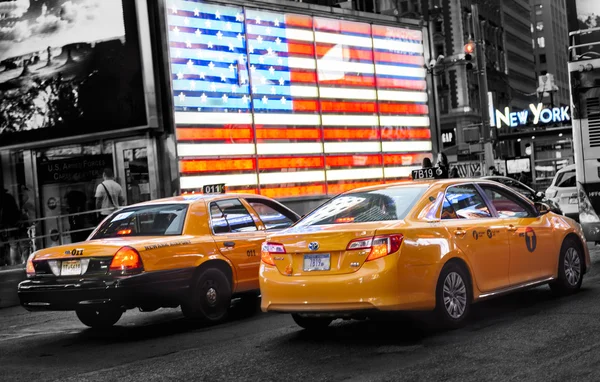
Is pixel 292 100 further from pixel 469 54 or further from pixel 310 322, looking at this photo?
pixel 310 322

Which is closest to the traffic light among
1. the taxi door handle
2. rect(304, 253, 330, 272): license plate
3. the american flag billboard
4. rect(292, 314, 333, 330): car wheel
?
the american flag billboard

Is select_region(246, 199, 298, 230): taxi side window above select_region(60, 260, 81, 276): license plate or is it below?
above

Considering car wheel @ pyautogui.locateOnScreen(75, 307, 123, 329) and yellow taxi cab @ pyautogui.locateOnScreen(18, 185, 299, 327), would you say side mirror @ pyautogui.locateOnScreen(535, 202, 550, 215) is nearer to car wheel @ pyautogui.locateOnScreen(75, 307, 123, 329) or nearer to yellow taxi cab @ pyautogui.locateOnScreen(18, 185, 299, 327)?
yellow taxi cab @ pyautogui.locateOnScreen(18, 185, 299, 327)

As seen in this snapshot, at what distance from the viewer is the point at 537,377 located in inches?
248

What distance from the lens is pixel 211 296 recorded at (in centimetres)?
1030

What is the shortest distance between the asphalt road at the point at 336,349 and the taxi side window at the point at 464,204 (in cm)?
102

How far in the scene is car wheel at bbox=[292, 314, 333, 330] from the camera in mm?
9000

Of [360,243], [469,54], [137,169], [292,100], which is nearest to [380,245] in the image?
[360,243]

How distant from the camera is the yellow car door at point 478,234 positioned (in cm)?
877

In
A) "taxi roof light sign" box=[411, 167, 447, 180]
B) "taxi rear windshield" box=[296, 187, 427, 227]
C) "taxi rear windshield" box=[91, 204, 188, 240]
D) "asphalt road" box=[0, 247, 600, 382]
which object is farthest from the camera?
"taxi roof light sign" box=[411, 167, 447, 180]

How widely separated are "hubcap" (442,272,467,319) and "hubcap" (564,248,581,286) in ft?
7.68

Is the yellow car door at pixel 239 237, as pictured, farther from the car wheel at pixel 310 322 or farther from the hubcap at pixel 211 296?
the car wheel at pixel 310 322

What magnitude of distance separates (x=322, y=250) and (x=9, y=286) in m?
8.01

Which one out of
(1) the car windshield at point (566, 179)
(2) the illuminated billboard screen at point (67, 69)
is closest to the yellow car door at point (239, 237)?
(2) the illuminated billboard screen at point (67, 69)
